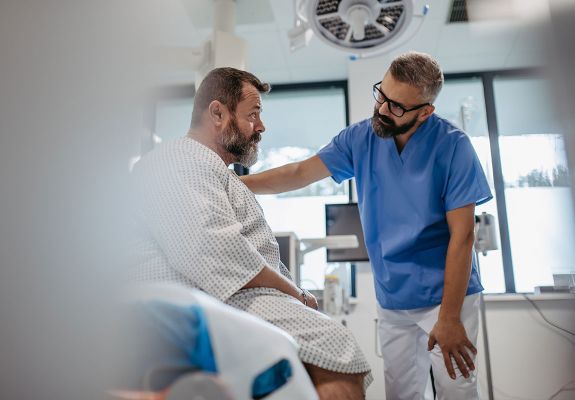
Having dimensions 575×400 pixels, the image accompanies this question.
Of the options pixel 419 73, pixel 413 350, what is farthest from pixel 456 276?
pixel 419 73

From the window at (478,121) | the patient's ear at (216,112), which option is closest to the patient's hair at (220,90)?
the patient's ear at (216,112)

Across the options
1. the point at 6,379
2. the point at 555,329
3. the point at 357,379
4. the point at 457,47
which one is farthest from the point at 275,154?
the point at 6,379

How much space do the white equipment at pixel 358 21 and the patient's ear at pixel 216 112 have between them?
752mm

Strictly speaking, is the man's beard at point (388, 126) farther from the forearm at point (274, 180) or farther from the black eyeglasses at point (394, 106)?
the forearm at point (274, 180)

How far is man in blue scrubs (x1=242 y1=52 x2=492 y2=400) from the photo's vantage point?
4.37 feet

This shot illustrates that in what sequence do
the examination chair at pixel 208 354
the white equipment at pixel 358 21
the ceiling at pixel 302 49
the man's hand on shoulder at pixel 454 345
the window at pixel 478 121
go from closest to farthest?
the examination chair at pixel 208 354, the man's hand on shoulder at pixel 454 345, the white equipment at pixel 358 21, the ceiling at pixel 302 49, the window at pixel 478 121

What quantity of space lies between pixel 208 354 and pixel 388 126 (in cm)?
124

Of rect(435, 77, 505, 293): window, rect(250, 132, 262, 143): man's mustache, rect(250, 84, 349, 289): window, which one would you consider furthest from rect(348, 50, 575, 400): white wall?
rect(250, 132, 262, 143): man's mustache

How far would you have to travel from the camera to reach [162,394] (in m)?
0.34

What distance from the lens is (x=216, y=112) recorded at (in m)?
1.29

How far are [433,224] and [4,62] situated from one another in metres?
1.34

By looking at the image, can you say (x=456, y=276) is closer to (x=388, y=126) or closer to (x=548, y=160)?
(x=388, y=126)

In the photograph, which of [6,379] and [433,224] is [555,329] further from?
[433,224]

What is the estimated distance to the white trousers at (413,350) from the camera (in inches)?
53.8
